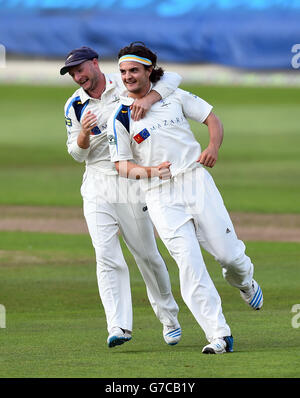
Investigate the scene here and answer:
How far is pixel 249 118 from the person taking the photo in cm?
3325

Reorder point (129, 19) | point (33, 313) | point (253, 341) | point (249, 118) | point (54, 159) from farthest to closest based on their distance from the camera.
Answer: point (129, 19) → point (249, 118) → point (54, 159) → point (33, 313) → point (253, 341)

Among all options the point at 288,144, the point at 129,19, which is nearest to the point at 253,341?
the point at 288,144

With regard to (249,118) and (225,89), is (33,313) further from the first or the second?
(225,89)

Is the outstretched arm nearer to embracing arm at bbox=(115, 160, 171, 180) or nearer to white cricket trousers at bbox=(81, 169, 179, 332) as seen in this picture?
embracing arm at bbox=(115, 160, 171, 180)

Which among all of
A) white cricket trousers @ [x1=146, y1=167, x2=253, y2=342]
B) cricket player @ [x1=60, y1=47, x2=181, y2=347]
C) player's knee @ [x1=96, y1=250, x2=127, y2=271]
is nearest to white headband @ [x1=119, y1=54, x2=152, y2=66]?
cricket player @ [x1=60, y1=47, x2=181, y2=347]

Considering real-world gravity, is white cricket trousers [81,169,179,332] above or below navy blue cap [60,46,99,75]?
below

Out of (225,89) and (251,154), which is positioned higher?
(225,89)

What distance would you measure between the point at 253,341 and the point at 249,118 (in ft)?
84.5

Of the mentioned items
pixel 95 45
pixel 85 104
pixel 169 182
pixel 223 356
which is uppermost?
pixel 95 45

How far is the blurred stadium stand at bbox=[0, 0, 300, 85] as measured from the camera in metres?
40.6

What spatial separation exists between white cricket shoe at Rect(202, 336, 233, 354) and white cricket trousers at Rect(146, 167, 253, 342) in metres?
0.03

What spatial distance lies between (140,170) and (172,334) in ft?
4.49

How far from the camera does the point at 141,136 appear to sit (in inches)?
299

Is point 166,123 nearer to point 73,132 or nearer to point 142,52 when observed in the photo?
point 142,52
